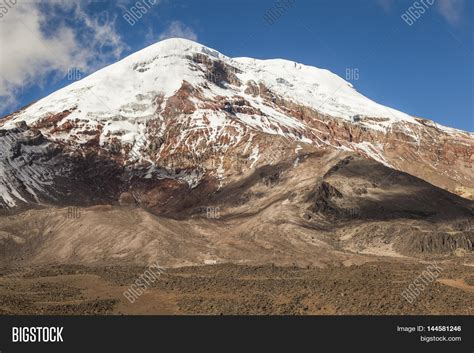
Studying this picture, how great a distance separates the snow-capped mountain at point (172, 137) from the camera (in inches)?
5007

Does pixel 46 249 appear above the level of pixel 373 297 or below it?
above

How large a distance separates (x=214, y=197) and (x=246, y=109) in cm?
5575

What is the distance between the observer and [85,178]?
132000 millimetres

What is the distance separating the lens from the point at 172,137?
15000 centimetres

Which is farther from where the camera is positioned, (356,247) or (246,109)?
(246,109)

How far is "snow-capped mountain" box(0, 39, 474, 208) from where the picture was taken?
417ft

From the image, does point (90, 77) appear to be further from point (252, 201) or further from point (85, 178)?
point (252, 201)

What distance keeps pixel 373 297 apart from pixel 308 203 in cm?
5614

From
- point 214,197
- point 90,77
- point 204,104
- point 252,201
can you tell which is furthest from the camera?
point 90,77

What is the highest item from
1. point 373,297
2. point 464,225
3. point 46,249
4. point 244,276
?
point 464,225

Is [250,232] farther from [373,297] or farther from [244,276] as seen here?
[373,297]
